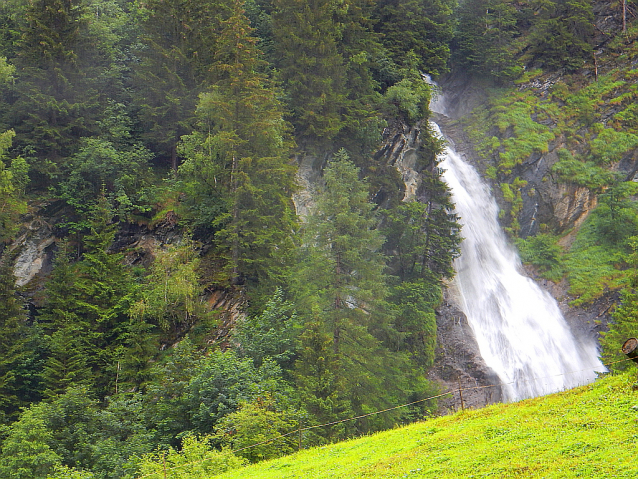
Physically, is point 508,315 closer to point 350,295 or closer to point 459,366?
point 459,366

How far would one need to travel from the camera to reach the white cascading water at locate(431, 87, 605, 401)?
3725 cm

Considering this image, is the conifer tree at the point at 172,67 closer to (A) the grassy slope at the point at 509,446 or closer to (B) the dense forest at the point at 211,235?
(B) the dense forest at the point at 211,235

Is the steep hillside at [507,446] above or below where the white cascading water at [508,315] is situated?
below

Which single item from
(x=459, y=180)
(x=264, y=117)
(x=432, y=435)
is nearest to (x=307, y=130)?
(x=264, y=117)

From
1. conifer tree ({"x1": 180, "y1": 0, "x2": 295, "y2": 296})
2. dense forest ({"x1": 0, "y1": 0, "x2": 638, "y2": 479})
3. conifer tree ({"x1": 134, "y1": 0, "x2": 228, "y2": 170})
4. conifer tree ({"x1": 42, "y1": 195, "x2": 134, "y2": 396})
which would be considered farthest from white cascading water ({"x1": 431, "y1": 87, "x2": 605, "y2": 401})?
conifer tree ({"x1": 42, "y1": 195, "x2": 134, "y2": 396})

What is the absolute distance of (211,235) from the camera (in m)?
33.0

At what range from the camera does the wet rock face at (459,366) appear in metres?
34.7

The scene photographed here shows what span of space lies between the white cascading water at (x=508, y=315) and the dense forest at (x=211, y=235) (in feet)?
7.66

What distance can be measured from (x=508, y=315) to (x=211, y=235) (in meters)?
19.5

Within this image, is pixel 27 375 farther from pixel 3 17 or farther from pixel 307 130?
pixel 3 17

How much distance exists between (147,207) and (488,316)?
21.3m

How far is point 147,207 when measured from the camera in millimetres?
33562

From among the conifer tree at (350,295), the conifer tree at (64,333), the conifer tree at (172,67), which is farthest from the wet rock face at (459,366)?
the conifer tree at (172,67)

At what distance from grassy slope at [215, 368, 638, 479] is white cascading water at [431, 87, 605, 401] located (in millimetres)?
19820
